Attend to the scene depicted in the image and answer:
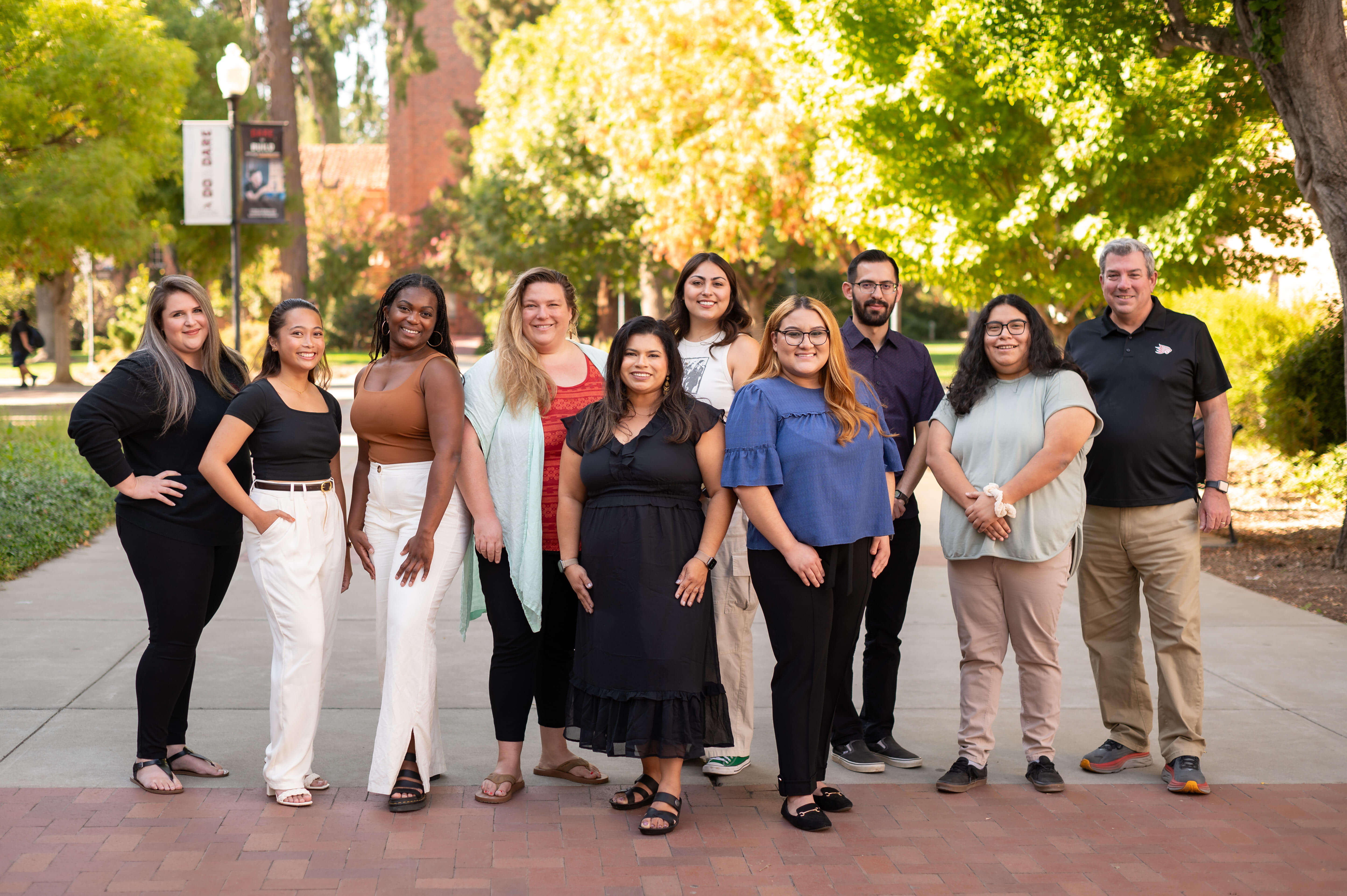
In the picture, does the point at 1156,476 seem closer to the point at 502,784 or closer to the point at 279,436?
the point at 502,784

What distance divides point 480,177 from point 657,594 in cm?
3042

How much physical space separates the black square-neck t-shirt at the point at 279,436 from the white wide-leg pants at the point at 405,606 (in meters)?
0.23

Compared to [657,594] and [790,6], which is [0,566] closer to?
[657,594]

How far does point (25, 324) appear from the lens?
90.5 ft

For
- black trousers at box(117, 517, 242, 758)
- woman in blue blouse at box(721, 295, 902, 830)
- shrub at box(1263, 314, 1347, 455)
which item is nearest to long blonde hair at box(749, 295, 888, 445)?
woman in blue blouse at box(721, 295, 902, 830)

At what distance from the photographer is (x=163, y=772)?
183 inches

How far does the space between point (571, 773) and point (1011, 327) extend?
235 centimetres

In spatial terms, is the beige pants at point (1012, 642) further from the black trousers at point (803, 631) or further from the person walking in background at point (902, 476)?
the black trousers at point (803, 631)

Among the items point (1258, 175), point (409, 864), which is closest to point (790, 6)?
point (1258, 175)

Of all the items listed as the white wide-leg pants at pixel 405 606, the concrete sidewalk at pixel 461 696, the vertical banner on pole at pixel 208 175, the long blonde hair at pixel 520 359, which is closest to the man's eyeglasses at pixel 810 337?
the long blonde hair at pixel 520 359

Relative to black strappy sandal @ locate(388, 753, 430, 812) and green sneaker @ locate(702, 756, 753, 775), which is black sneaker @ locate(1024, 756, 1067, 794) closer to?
green sneaker @ locate(702, 756, 753, 775)

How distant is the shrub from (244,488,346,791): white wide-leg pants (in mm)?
11354

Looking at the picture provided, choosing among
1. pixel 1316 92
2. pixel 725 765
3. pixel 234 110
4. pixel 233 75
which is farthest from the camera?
pixel 234 110

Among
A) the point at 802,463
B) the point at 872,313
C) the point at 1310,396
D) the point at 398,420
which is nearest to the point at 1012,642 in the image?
the point at 802,463
